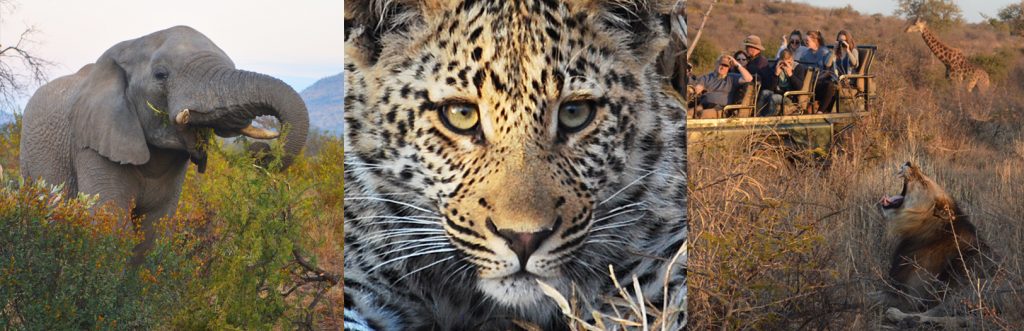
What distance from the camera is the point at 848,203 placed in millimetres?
7891

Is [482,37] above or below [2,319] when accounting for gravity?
above

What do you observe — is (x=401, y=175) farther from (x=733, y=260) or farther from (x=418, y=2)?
(x=733, y=260)

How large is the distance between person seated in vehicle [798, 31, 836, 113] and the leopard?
6833 mm

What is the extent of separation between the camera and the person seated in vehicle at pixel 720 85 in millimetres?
8866

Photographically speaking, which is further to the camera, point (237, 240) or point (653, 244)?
point (237, 240)

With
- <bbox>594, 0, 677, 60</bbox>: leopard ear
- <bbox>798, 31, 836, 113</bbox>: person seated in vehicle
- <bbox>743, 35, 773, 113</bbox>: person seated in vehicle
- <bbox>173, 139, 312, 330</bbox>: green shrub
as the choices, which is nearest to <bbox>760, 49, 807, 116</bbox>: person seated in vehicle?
<bbox>743, 35, 773, 113</bbox>: person seated in vehicle

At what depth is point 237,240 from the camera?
19.6ft

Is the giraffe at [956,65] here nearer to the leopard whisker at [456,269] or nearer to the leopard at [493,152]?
the leopard at [493,152]

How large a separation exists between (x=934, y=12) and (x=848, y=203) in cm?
1339

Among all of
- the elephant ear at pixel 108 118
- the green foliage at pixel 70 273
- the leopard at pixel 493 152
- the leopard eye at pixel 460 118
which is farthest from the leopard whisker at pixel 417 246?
the elephant ear at pixel 108 118

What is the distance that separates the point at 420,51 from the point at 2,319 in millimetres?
4102

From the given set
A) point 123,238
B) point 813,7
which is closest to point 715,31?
point 813,7

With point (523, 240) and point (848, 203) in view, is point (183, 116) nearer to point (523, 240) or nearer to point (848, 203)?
point (523, 240)

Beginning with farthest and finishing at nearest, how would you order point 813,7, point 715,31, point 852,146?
point 813,7 < point 715,31 < point 852,146
